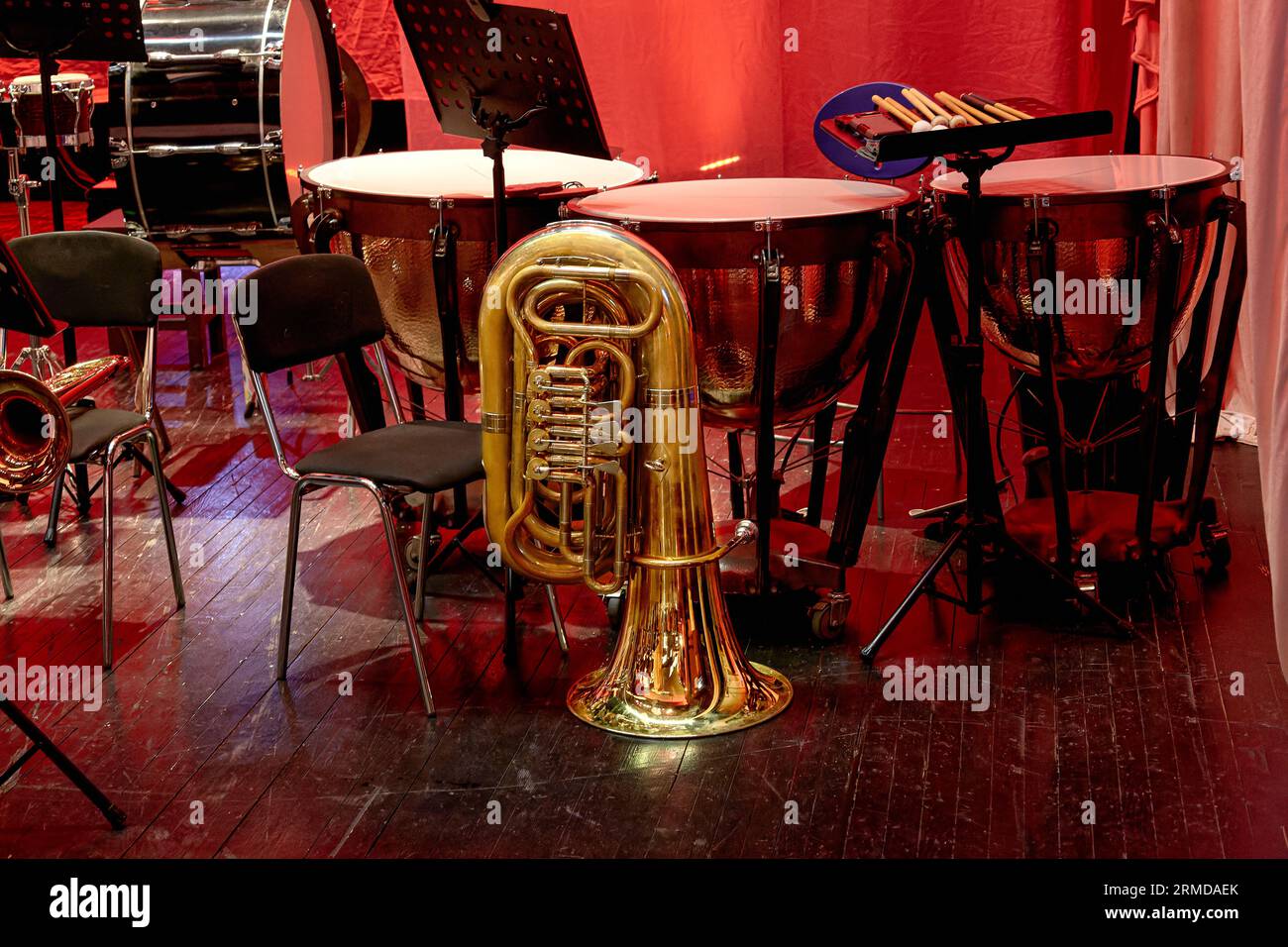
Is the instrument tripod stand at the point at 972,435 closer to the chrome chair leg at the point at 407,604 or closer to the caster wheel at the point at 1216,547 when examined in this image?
the caster wheel at the point at 1216,547

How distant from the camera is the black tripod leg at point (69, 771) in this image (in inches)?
100

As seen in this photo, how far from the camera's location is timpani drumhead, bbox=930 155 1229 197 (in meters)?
3.28

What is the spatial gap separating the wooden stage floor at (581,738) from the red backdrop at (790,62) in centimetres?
159

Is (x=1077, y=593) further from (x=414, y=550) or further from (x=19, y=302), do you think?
(x=19, y=302)

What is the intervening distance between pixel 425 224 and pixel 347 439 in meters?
0.58

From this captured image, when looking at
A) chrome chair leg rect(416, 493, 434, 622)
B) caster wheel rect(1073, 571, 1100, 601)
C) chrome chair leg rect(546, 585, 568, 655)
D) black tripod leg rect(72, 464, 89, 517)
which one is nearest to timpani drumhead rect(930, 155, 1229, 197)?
caster wheel rect(1073, 571, 1100, 601)

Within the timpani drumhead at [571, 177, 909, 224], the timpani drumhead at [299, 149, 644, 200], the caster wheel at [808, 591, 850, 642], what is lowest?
the caster wheel at [808, 591, 850, 642]

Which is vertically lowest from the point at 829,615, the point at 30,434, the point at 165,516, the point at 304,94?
the point at 829,615

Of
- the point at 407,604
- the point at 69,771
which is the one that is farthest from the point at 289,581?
the point at 69,771

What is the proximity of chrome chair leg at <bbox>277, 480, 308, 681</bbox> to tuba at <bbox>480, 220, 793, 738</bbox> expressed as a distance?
438 millimetres

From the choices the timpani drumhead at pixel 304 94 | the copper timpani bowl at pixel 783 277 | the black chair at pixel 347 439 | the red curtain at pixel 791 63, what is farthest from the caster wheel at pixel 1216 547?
the timpani drumhead at pixel 304 94

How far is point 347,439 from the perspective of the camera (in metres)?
3.29

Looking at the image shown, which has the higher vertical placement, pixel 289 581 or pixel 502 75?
pixel 502 75

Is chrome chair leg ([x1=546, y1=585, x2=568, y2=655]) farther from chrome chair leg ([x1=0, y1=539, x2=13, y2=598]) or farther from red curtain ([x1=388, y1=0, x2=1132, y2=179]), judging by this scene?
red curtain ([x1=388, y1=0, x2=1132, y2=179])
